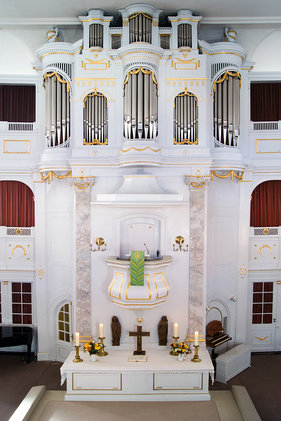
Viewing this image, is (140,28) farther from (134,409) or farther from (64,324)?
(134,409)

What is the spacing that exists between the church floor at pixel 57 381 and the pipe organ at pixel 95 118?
7463 mm

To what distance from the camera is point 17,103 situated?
1339 centimetres

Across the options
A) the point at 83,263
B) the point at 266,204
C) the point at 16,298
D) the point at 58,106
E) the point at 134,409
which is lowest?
the point at 134,409

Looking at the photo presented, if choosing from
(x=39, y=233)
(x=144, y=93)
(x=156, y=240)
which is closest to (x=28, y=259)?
(x=39, y=233)

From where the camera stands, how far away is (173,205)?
443 inches

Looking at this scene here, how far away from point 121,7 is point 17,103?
5.06 metres

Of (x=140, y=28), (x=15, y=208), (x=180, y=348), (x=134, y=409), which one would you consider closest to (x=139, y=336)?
(x=180, y=348)

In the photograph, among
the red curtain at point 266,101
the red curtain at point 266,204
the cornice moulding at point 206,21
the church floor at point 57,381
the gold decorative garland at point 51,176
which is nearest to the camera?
the church floor at point 57,381

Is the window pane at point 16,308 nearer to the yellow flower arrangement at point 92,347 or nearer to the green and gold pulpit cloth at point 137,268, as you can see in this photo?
the yellow flower arrangement at point 92,347

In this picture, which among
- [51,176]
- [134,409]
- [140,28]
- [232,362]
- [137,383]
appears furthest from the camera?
[51,176]

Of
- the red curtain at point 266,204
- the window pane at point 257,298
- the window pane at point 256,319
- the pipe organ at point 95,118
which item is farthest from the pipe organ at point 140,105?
the window pane at point 256,319

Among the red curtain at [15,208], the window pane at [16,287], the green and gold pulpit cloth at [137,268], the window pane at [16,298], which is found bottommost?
the window pane at [16,298]

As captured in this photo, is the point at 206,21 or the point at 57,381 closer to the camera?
the point at 57,381

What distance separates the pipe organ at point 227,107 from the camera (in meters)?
11.4
